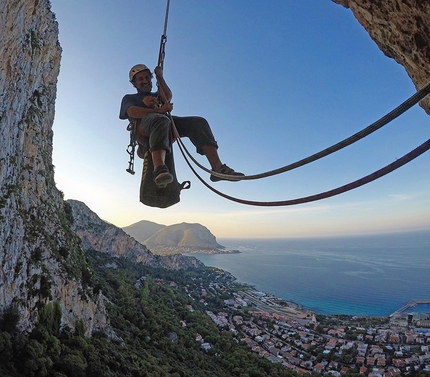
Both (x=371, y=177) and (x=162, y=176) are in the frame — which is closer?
(x=371, y=177)

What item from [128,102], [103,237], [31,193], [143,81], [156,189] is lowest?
[103,237]

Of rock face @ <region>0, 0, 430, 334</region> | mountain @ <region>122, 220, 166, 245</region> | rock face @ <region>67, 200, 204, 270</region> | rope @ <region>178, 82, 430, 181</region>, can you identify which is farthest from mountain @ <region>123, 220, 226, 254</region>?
rope @ <region>178, 82, 430, 181</region>

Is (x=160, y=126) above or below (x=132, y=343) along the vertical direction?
above

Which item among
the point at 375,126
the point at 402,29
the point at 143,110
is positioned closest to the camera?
the point at 375,126

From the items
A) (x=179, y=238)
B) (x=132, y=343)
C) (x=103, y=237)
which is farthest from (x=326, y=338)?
(x=179, y=238)

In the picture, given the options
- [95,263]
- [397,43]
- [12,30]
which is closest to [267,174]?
[397,43]

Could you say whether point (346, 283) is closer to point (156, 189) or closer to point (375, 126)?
point (156, 189)

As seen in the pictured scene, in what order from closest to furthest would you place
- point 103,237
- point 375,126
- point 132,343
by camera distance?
point 375,126 → point 132,343 → point 103,237

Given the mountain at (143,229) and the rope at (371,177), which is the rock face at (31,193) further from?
the mountain at (143,229)
